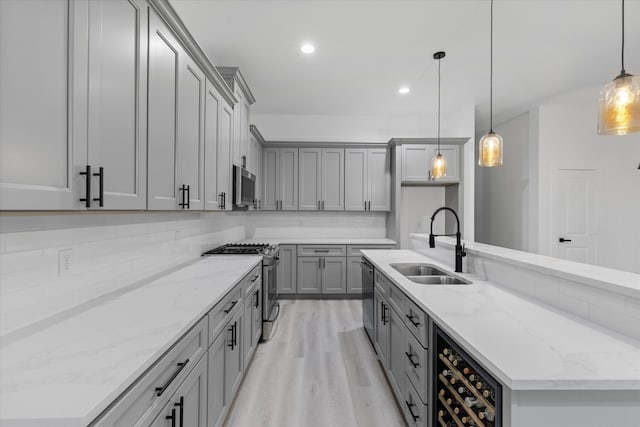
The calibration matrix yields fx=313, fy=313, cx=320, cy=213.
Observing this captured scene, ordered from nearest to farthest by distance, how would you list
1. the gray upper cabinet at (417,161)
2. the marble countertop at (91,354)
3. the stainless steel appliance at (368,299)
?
1. the marble countertop at (91,354)
2. the stainless steel appliance at (368,299)
3. the gray upper cabinet at (417,161)

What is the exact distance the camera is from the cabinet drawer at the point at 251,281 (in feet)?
7.77

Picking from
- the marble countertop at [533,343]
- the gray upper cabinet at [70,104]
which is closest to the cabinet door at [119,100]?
the gray upper cabinet at [70,104]

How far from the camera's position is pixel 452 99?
179 inches

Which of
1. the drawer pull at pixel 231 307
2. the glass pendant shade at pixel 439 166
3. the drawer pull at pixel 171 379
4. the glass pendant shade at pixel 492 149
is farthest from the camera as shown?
the glass pendant shade at pixel 439 166

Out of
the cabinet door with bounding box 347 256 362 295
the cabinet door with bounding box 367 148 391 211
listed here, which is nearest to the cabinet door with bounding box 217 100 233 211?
the cabinet door with bounding box 347 256 362 295

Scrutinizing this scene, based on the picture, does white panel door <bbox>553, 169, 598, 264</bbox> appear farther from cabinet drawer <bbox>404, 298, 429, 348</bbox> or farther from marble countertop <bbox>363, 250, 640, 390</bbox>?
cabinet drawer <bbox>404, 298, 429, 348</bbox>

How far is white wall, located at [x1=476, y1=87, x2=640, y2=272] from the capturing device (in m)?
4.65

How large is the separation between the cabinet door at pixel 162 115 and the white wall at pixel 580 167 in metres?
5.17

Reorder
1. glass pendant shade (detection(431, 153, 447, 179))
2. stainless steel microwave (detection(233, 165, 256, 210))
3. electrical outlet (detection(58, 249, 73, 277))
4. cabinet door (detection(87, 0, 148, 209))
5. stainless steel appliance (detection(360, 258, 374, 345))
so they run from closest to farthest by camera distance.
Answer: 1. cabinet door (detection(87, 0, 148, 209))
2. electrical outlet (detection(58, 249, 73, 277))
3. stainless steel appliance (detection(360, 258, 374, 345))
4. stainless steel microwave (detection(233, 165, 256, 210))
5. glass pendant shade (detection(431, 153, 447, 179))

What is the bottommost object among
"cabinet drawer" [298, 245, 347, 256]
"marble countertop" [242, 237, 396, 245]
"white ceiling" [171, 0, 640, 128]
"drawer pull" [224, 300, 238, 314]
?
"drawer pull" [224, 300, 238, 314]

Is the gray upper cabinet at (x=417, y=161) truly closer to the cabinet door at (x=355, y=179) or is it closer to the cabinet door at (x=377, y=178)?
the cabinet door at (x=377, y=178)

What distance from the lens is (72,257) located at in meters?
1.48

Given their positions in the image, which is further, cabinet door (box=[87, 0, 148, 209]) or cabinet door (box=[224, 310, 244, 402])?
cabinet door (box=[224, 310, 244, 402])

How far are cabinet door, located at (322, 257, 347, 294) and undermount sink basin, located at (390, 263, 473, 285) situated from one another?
197 cm
